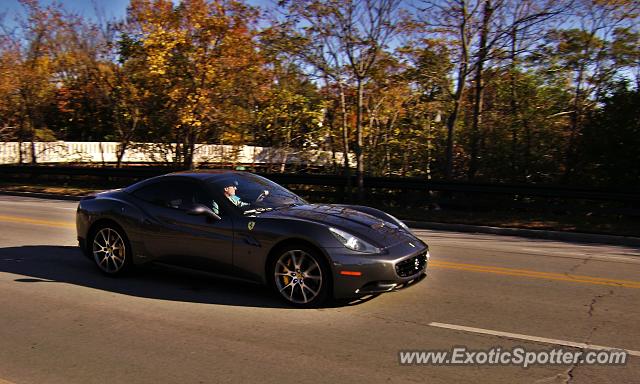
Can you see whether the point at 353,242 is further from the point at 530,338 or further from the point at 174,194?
the point at 174,194

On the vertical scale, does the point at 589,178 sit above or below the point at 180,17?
below

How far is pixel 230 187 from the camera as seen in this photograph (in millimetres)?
6457

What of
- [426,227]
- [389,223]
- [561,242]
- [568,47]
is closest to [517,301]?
[389,223]

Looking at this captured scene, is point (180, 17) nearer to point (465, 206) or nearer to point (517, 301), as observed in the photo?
point (465, 206)

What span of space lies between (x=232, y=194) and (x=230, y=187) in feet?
0.46

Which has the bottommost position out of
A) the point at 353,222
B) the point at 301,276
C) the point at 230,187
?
the point at 301,276

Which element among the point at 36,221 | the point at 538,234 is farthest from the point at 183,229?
the point at 538,234

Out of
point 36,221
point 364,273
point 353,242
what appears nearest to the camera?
point 364,273

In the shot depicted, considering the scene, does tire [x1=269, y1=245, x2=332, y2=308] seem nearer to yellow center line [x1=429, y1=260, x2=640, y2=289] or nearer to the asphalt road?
the asphalt road

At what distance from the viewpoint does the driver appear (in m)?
6.24

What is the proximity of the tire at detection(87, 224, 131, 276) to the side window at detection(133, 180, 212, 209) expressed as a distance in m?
0.57

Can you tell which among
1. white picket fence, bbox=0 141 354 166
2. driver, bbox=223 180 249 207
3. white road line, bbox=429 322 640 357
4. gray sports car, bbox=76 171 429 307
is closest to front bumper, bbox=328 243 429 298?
gray sports car, bbox=76 171 429 307

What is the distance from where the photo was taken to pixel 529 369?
13.4 feet

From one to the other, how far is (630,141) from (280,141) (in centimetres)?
1364
